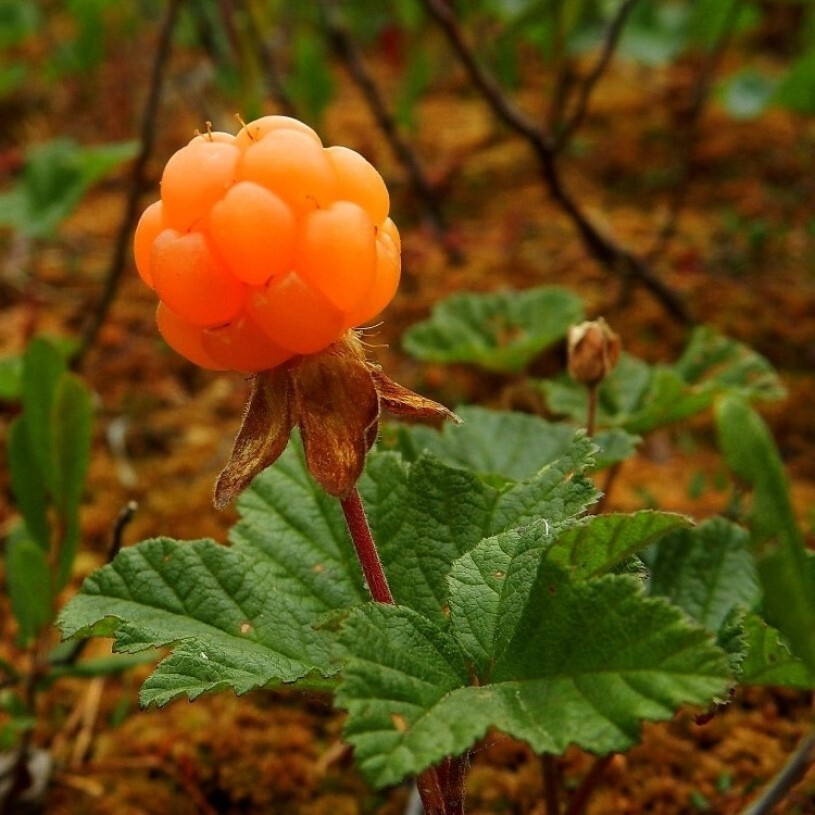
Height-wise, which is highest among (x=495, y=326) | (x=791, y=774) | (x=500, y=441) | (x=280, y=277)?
(x=495, y=326)

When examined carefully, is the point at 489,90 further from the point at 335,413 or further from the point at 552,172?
the point at 335,413

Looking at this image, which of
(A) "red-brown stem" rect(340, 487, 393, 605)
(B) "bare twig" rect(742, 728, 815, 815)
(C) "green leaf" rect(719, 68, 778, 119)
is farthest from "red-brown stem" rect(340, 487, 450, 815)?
(C) "green leaf" rect(719, 68, 778, 119)

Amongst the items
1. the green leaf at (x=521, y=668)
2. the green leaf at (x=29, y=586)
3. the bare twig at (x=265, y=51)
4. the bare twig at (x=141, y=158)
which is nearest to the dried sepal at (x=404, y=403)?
the green leaf at (x=521, y=668)

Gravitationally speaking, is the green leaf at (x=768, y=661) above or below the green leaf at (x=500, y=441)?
below

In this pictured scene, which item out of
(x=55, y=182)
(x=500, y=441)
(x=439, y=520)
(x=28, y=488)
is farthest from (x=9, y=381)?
(x=439, y=520)

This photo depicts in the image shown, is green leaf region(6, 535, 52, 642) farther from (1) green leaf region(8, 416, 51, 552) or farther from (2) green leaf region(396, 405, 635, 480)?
(2) green leaf region(396, 405, 635, 480)

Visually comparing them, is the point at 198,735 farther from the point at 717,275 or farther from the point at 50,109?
the point at 50,109

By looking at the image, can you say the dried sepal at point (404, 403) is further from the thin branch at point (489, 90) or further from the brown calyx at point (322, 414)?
the thin branch at point (489, 90)
